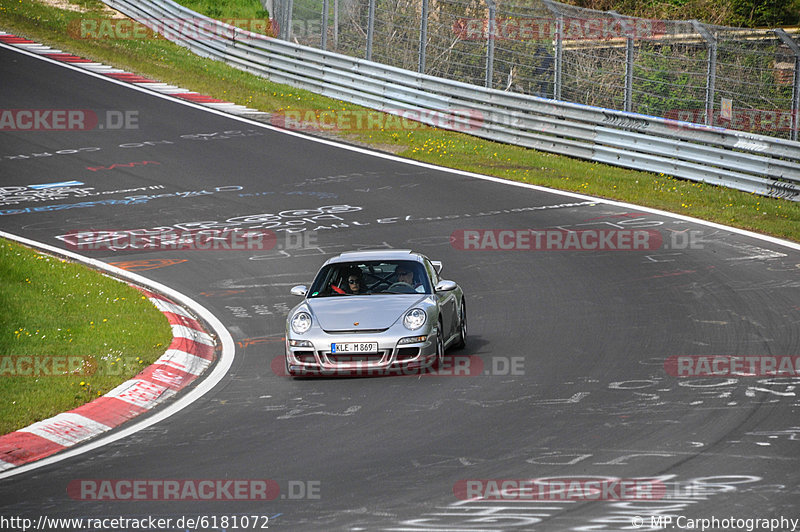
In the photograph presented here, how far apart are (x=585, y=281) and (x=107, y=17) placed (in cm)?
2544

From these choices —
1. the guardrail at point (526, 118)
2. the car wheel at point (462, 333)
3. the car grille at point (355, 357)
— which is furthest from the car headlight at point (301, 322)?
the guardrail at point (526, 118)

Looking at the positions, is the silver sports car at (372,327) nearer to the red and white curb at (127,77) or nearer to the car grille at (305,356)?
the car grille at (305,356)

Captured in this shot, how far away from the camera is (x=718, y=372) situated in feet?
34.7

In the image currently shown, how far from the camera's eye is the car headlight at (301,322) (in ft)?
36.8

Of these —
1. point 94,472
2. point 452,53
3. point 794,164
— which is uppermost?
point 452,53

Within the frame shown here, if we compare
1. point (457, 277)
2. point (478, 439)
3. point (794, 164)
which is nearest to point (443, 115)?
point (794, 164)

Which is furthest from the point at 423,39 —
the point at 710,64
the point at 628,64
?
the point at 710,64

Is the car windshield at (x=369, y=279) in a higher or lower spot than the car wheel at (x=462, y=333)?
higher

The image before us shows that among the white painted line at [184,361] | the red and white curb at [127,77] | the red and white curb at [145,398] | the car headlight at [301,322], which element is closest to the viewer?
the red and white curb at [145,398]

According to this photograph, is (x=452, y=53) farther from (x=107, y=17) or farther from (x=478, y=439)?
(x=478, y=439)

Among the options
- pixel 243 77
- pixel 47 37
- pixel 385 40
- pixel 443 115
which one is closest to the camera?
pixel 443 115

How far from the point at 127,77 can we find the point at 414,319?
21.7 metres

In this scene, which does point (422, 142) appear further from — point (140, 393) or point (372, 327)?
point (140, 393)

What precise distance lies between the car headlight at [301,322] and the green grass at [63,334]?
5.52 feet
